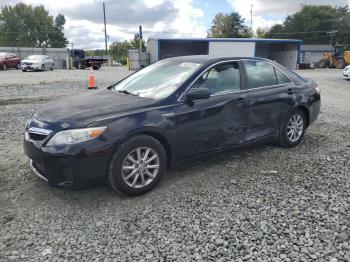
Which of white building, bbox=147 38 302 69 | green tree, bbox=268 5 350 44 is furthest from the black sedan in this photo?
green tree, bbox=268 5 350 44

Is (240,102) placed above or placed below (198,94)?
below

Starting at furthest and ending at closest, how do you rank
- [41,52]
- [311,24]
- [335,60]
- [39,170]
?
[311,24] → [41,52] → [335,60] → [39,170]

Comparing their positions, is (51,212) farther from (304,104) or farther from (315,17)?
(315,17)

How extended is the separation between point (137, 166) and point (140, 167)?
4cm

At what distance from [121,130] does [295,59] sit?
126ft

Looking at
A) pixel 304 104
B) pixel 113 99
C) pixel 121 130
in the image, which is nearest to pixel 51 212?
pixel 121 130

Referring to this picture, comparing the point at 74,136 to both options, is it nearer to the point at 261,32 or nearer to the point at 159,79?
the point at 159,79

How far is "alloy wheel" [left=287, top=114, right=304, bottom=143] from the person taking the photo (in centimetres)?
545

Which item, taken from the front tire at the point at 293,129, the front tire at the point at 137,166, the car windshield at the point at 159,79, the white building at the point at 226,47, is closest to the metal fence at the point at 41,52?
the white building at the point at 226,47

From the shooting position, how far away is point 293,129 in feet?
18.1

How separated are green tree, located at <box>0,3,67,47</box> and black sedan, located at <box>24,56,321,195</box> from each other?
3648 inches

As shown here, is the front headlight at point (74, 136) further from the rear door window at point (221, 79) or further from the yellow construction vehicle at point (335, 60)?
the yellow construction vehicle at point (335, 60)

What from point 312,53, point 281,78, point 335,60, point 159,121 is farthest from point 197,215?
point 312,53

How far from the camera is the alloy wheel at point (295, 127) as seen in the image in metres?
5.45
